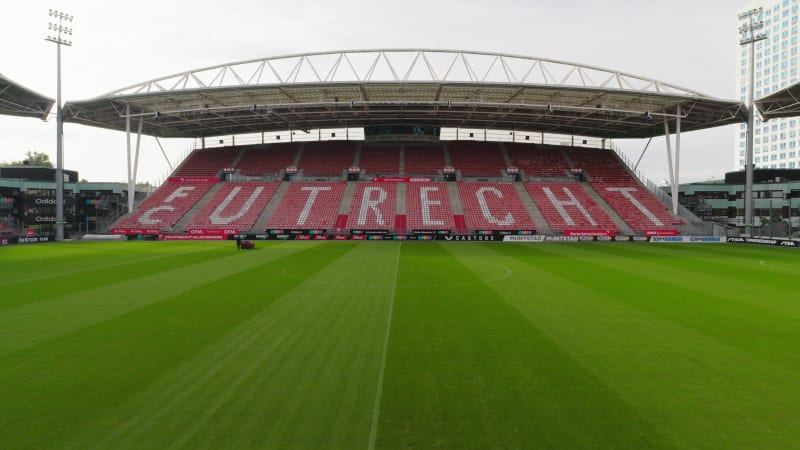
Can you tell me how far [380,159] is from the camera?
51.9 m

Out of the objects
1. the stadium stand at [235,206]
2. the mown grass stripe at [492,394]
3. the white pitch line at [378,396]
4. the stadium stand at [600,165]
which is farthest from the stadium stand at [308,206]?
the mown grass stripe at [492,394]

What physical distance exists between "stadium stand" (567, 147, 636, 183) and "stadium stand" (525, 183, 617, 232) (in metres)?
3.70

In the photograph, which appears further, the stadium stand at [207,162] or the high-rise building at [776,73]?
the high-rise building at [776,73]

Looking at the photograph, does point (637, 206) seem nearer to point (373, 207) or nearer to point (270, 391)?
point (373, 207)

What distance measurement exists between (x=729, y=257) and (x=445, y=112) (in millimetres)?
27651

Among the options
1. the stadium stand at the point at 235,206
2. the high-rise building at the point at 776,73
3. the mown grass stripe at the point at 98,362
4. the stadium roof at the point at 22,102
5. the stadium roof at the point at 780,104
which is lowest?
the mown grass stripe at the point at 98,362

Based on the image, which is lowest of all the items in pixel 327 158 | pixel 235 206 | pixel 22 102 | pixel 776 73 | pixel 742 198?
pixel 235 206

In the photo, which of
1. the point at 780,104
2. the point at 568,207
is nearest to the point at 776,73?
the point at 780,104

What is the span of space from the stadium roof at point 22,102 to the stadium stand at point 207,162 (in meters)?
14.5

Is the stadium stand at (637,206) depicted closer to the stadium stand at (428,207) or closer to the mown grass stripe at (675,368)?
the stadium stand at (428,207)

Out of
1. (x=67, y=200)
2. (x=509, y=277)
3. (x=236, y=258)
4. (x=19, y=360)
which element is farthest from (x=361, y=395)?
(x=67, y=200)

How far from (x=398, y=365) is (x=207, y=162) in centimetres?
5295

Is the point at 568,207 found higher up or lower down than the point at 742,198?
lower down

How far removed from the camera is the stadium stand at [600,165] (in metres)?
49.6
